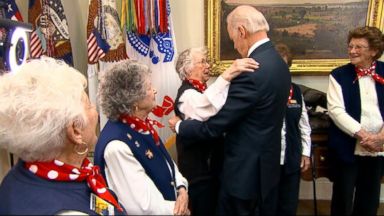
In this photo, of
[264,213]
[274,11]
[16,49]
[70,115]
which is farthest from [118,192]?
[274,11]

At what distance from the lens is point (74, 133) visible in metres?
0.97

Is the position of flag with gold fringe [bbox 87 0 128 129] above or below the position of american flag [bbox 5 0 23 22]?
below

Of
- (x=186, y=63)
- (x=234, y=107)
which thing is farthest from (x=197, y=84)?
(x=234, y=107)

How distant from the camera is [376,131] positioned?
2186 mm

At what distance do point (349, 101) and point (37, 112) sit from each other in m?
1.99

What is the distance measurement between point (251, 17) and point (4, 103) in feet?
3.86

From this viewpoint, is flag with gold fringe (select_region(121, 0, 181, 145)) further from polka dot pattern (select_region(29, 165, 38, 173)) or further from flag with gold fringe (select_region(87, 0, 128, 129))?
polka dot pattern (select_region(29, 165, 38, 173))

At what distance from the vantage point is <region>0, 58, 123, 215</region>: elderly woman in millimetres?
869

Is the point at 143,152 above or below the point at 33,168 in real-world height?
below

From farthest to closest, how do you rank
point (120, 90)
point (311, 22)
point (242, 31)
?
point (311, 22) → point (242, 31) → point (120, 90)

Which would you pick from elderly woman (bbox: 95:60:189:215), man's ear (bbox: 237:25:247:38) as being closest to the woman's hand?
elderly woman (bbox: 95:60:189:215)

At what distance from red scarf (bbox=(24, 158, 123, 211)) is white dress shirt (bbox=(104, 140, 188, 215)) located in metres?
0.24

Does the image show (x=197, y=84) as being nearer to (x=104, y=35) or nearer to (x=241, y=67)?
(x=241, y=67)

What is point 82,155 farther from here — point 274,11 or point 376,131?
point 274,11
